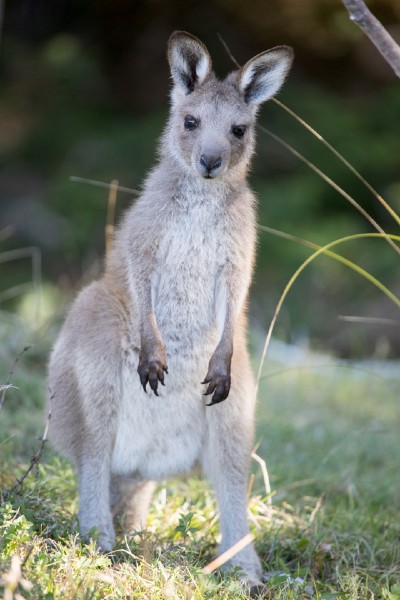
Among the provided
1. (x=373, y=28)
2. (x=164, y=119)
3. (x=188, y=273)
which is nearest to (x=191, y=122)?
(x=188, y=273)

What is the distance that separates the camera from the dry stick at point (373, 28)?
11.8 ft

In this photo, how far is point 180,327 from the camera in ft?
12.6

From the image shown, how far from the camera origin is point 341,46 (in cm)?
1200

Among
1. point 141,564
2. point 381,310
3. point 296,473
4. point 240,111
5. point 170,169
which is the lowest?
point 381,310

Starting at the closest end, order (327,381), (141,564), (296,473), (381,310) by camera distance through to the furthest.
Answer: (141,564), (296,473), (327,381), (381,310)

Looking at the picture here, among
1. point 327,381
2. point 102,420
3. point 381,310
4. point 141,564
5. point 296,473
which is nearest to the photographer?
point 141,564

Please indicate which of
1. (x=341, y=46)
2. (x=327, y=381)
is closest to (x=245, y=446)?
(x=327, y=381)

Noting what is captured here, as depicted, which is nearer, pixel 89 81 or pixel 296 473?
pixel 296 473

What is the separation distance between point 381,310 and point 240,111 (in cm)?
644

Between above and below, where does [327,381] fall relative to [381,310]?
above

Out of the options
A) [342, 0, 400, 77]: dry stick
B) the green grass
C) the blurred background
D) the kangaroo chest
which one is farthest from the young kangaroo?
the blurred background

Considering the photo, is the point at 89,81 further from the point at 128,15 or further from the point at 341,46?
the point at 341,46

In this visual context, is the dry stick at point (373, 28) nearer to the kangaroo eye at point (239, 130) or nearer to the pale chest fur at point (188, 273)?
the kangaroo eye at point (239, 130)

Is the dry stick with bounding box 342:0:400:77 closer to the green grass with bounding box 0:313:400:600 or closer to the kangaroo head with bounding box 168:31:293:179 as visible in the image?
the kangaroo head with bounding box 168:31:293:179
